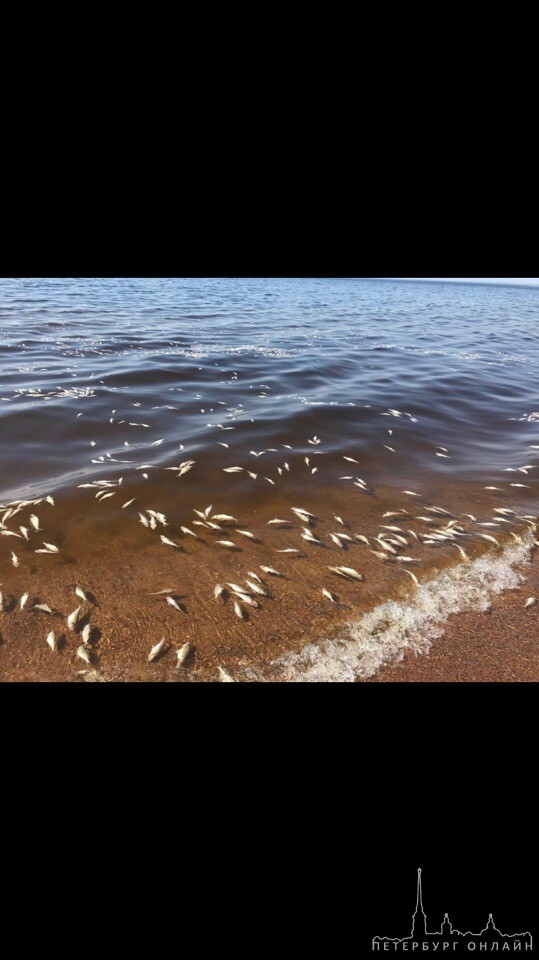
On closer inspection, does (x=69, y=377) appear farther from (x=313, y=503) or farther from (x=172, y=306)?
(x=172, y=306)

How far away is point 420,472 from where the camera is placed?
24.6 feet


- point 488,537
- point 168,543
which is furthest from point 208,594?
point 488,537

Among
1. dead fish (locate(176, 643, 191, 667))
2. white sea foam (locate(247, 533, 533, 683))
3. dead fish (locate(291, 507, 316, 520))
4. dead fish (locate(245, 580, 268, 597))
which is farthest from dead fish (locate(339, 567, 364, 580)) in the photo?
dead fish (locate(176, 643, 191, 667))

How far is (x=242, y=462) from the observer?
7.46 metres

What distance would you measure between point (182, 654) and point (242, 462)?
396cm

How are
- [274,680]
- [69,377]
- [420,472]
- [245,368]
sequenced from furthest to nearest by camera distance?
[245,368], [69,377], [420,472], [274,680]

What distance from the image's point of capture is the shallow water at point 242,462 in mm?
4809

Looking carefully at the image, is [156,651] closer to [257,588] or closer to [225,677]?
[225,677]

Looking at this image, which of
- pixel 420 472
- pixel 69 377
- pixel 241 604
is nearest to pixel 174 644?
pixel 241 604

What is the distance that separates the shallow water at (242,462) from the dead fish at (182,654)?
0.15 metres

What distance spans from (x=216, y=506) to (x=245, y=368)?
761cm

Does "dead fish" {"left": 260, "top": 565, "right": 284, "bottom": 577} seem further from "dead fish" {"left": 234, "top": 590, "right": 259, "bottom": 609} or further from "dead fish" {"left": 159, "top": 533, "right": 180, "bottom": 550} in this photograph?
"dead fish" {"left": 159, "top": 533, "right": 180, "bottom": 550}

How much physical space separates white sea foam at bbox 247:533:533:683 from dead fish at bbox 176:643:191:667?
2.08 feet

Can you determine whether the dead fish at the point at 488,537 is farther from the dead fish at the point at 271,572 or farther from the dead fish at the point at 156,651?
the dead fish at the point at 156,651
